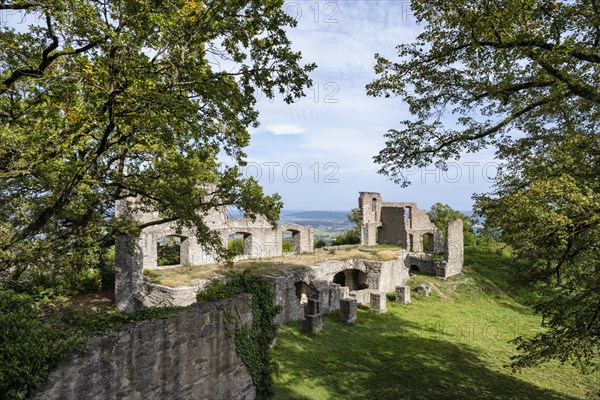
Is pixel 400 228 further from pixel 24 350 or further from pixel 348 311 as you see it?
pixel 24 350

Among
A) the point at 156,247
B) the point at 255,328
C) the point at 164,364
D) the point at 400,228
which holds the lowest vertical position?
the point at 255,328

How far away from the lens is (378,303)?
18547mm

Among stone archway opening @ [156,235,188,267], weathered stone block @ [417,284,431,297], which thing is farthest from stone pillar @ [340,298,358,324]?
stone archway opening @ [156,235,188,267]

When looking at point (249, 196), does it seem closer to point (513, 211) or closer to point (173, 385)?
point (173, 385)

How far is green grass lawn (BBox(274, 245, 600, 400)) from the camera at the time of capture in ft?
32.9

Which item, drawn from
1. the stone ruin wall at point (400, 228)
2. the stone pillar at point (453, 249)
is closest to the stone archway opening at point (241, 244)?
the stone ruin wall at point (400, 228)

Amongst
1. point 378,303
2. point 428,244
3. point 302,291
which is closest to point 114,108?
point 378,303

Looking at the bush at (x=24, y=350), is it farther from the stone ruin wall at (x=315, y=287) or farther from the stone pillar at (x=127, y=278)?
the stone pillar at (x=127, y=278)

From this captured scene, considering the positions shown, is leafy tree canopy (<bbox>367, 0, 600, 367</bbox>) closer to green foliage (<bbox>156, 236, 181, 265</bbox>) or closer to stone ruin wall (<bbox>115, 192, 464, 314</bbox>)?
stone ruin wall (<bbox>115, 192, 464, 314</bbox>)

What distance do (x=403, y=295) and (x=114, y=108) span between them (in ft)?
62.3

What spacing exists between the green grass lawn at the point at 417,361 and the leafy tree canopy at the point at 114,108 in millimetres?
5667

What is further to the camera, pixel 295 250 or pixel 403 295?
pixel 295 250

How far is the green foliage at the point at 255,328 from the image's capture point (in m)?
7.66

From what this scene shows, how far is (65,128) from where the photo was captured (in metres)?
6.73
